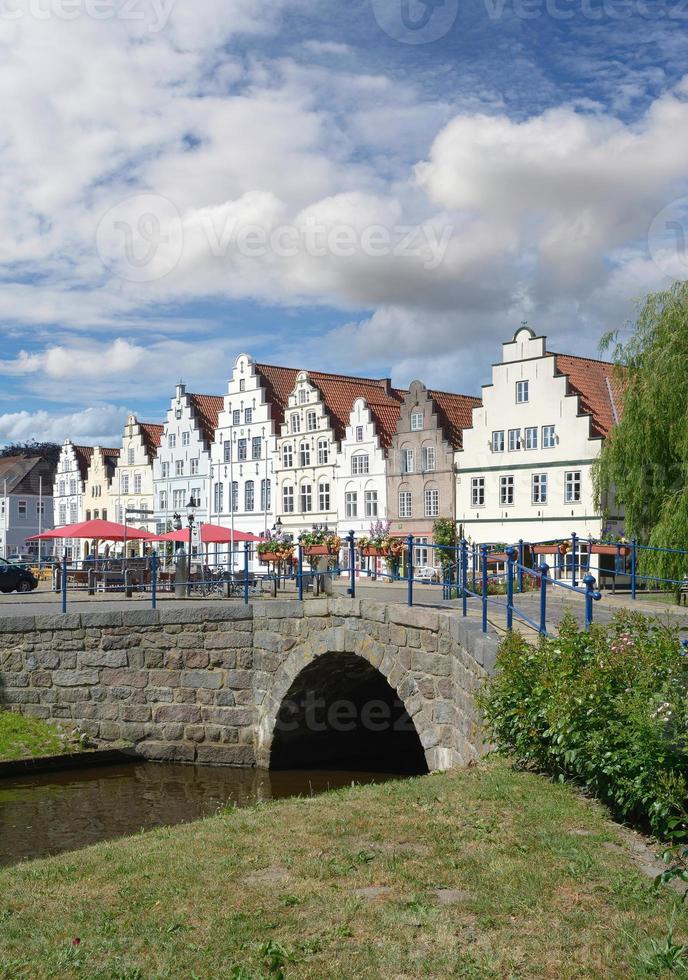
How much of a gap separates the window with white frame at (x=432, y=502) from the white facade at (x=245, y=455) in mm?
11360

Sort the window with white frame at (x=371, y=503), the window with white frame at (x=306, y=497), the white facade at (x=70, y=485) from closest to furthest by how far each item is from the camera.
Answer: the window with white frame at (x=371, y=503)
the window with white frame at (x=306, y=497)
the white facade at (x=70, y=485)

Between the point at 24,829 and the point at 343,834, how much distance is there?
688cm

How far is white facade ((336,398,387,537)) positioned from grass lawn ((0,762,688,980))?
39.5 m

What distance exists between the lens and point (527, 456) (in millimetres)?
40719

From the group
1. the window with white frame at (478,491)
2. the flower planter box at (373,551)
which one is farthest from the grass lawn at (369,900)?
the window with white frame at (478,491)

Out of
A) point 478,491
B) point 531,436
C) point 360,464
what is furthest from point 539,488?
point 360,464

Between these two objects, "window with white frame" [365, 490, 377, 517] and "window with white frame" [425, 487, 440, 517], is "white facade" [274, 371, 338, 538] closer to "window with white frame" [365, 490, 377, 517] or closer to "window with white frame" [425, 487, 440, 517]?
"window with white frame" [365, 490, 377, 517]

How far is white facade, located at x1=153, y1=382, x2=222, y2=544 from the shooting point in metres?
58.3

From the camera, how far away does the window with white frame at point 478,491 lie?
42.8m

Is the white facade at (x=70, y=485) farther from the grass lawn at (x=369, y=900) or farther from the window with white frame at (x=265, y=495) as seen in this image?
the grass lawn at (x=369, y=900)

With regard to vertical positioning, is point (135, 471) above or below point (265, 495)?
above

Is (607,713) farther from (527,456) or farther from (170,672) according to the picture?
(527,456)

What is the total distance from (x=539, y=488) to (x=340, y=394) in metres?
15.3

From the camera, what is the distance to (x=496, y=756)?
340 inches
